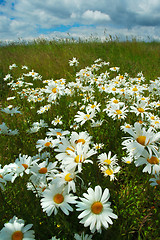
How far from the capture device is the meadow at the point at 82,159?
105 cm

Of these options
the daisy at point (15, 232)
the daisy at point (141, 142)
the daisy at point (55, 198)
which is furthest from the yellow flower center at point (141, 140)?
the daisy at point (15, 232)

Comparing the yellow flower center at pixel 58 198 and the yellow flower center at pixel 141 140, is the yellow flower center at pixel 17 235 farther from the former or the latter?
the yellow flower center at pixel 141 140

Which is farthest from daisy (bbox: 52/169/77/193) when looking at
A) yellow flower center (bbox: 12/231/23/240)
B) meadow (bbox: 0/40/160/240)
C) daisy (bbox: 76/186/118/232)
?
yellow flower center (bbox: 12/231/23/240)

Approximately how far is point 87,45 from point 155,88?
244 inches

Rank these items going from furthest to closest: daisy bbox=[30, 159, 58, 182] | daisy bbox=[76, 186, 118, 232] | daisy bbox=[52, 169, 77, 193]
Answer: daisy bbox=[30, 159, 58, 182] < daisy bbox=[52, 169, 77, 193] < daisy bbox=[76, 186, 118, 232]

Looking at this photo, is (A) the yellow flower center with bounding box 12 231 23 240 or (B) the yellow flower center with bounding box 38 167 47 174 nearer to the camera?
(A) the yellow flower center with bounding box 12 231 23 240

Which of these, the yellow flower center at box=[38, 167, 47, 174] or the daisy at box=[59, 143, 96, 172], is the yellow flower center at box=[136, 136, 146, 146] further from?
the yellow flower center at box=[38, 167, 47, 174]

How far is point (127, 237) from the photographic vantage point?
4.41 ft

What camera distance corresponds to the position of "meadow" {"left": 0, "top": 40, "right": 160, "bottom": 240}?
3.43 feet

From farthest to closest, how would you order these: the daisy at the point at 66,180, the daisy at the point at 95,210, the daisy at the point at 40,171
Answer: the daisy at the point at 40,171
the daisy at the point at 66,180
the daisy at the point at 95,210

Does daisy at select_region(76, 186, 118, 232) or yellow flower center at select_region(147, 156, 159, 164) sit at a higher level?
yellow flower center at select_region(147, 156, 159, 164)

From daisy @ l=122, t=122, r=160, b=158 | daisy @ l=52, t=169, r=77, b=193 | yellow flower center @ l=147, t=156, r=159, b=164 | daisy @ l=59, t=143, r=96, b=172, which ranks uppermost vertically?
daisy @ l=122, t=122, r=160, b=158

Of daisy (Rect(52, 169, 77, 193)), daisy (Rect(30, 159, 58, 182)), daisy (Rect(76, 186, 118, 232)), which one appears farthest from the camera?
daisy (Rect(30, 159, 58, 182))

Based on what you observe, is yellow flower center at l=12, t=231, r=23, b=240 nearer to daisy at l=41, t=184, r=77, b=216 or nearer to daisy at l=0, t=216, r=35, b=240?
daisy at l=0, t=216, r=35, b=240
